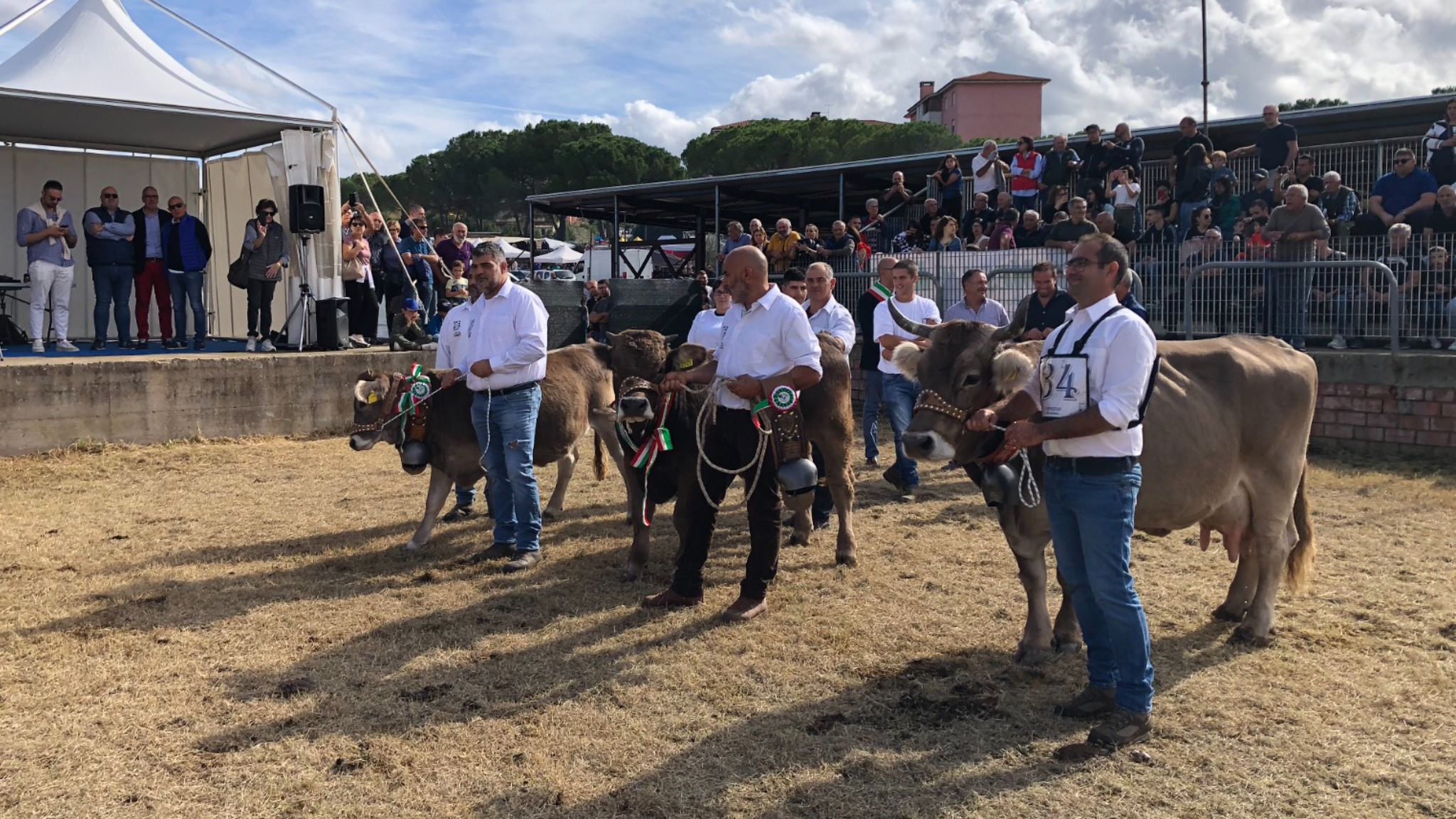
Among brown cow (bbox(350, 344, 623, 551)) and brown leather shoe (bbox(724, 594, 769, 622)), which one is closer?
brown leather shoe (bbox(724, 594, 769, 622))

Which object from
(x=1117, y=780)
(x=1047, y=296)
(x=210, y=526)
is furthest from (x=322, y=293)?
(x=1117, y=780)

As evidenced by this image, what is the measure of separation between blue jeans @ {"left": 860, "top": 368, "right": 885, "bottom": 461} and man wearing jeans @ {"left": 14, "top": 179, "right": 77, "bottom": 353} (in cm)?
976

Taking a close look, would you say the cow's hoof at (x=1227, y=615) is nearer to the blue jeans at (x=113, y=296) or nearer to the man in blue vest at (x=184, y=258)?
the man in blue vest at (x=184, y=258)

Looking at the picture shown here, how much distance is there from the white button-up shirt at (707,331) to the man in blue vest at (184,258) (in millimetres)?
8648

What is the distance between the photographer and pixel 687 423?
6.17m

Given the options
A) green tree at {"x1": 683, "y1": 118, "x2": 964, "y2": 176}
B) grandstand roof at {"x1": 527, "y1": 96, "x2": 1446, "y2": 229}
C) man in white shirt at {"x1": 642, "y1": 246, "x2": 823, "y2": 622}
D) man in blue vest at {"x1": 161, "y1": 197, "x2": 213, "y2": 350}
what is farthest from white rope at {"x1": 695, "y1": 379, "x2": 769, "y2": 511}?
green tree at {"x1": 683, "y1": 118, "x2": 964, "y2": 176}

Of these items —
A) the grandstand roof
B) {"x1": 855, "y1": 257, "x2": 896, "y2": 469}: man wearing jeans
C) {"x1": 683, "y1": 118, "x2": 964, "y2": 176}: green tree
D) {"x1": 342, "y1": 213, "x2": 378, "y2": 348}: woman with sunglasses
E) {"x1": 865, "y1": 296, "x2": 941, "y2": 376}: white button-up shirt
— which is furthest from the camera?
{"x1": 683, "y1": 118, "x2": 964, "y2": 176}: green tree

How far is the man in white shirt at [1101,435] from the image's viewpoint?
3.93 m

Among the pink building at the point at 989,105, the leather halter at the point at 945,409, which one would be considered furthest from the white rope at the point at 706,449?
the pink building at the point at 989,105

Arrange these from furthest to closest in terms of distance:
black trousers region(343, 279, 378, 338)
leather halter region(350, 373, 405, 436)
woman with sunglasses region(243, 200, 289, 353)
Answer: black trousers region(343, 279, 378, 338) < woman with sunglasses region(243, 200, 289, 353) < leather halter region(350, 373, 405, 436)

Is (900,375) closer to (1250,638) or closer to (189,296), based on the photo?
(1250,638)

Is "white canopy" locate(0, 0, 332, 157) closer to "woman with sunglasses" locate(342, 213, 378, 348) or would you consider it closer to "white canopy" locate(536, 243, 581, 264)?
"woman with sunglasses" locate(342, 213, 378, 348)

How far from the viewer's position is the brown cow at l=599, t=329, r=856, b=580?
6.08m

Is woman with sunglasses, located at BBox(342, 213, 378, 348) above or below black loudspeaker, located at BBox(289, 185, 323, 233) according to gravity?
below
